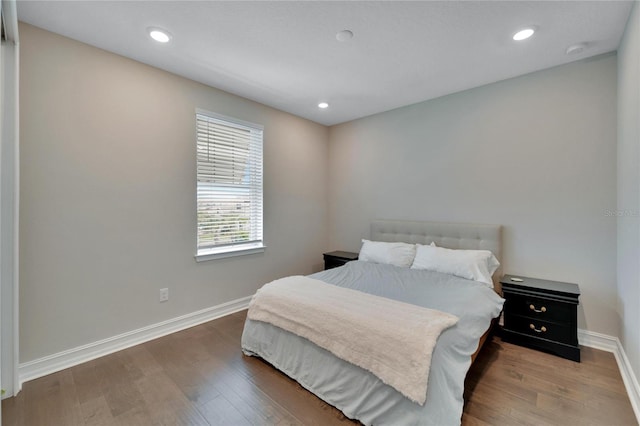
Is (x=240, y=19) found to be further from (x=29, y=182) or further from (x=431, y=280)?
(x=431, y=280)

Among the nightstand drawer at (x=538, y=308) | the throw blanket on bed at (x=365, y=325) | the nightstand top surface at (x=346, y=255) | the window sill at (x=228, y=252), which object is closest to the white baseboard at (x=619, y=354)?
the nightstand drawer at (x=538, y=308)

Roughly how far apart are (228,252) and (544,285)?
127 inches

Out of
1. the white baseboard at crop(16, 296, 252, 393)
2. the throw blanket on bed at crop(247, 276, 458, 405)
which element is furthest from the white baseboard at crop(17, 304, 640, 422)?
the throw blanket on bed at crop(247, 276, 458, 405)

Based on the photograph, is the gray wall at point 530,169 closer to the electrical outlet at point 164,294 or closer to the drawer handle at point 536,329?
the drawer handle at point 536,329

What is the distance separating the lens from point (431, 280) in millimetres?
2715

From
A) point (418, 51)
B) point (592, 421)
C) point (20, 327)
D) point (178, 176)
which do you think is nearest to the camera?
point (592, 421)

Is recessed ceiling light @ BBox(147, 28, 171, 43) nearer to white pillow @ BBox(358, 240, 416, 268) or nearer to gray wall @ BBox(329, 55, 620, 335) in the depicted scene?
gray wall @ BBox(329, 55, 620, 335)

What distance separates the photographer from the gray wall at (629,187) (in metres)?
1.84

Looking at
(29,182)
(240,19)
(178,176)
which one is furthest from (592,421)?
(29,182)

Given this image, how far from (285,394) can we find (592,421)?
187 cm

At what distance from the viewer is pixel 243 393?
6.38ft

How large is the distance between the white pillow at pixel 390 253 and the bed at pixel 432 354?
14 centimetres

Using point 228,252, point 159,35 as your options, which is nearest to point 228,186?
point 228,252

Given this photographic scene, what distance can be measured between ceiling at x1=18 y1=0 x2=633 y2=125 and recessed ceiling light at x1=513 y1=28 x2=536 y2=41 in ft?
0.18
